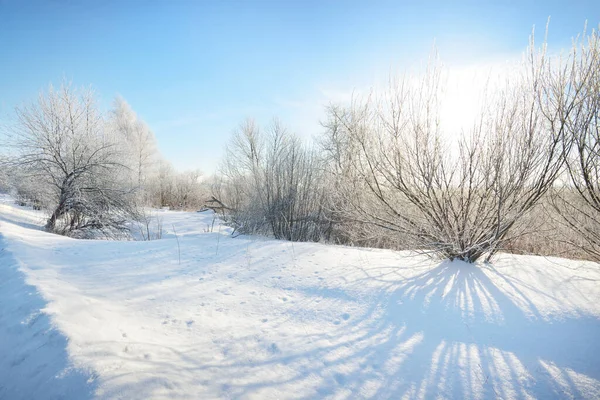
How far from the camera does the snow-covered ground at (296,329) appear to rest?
1678 mm

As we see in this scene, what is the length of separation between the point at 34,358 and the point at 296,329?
74.4 inches

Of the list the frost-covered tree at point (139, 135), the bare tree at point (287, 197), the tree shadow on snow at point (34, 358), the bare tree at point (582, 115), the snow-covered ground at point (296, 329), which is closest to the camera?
the tree shadow on snow at point (34, 358)

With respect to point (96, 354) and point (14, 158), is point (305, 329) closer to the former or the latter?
point (96, 354)

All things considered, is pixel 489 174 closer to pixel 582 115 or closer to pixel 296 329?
pixel 582 115

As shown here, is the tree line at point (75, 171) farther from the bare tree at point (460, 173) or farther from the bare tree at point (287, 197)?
the bare tree at point (460, 173)

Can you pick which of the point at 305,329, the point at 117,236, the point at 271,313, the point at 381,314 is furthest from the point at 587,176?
the point at 117,236

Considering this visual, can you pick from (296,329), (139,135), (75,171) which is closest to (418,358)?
(296,329)

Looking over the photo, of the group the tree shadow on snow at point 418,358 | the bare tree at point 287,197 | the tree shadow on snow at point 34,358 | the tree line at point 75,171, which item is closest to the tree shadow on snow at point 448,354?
the tree shadow on snow at point 418,358

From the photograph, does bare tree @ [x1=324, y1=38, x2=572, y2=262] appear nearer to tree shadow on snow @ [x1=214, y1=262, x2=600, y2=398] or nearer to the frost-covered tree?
tree shadow on snow @ [x1=214, y1=262, x2=600, y2=398]

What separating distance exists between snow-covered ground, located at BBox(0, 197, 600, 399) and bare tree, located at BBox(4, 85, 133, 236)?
6752mm

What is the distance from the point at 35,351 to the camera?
175cm

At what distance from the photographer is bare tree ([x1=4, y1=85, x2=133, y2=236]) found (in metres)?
9.42

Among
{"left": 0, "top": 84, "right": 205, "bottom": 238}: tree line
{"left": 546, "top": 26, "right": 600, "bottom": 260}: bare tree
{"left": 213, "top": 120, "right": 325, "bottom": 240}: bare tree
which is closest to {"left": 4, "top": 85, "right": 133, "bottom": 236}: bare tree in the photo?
{"left": 0, "top": 84, "right": 205, "bottom": 238}: tree line

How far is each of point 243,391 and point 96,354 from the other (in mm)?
1004
